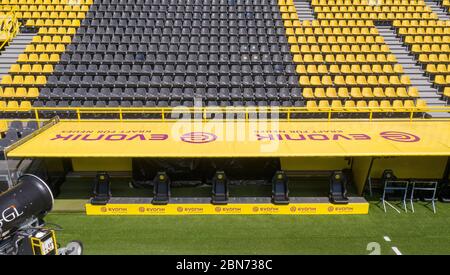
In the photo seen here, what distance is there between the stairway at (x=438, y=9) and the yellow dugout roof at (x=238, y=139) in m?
14.9

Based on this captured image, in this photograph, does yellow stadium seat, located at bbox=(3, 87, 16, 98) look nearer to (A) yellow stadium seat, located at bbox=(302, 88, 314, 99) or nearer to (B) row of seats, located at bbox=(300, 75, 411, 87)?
(A) yellow stadium seat, located at bbox=(302, 88, 314, 99)

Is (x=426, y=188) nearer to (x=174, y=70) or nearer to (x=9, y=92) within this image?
(x=174, y=70)

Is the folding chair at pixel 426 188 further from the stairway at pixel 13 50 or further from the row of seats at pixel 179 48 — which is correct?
the stairway at pixel 13 50

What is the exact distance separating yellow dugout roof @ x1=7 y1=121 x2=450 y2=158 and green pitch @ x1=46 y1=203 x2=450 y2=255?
6.66 ft

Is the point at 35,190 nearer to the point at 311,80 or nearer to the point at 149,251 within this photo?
the point at 149,251

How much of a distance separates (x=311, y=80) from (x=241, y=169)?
7475mm

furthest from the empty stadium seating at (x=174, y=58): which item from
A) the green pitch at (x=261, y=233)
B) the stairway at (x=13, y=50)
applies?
the green pitch at (x=261, y=233)

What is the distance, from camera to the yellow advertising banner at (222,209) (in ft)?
33.9

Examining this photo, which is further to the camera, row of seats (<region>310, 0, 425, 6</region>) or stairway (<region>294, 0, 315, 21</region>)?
row of seats (<region>310, 0, 425, 6</region>)

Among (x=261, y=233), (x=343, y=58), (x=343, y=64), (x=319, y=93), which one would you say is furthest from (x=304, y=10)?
(x=261, y=233)

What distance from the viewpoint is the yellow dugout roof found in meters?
9.51

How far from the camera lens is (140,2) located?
23.2 metres

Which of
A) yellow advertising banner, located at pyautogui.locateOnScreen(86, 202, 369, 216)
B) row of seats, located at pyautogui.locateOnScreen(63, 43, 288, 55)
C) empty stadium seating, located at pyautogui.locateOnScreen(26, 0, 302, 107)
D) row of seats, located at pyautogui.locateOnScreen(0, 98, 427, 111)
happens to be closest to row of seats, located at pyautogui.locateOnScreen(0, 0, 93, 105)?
empty stadium seating, located at pyautogui.locateOnScreen(26, 0, 302, 107)
